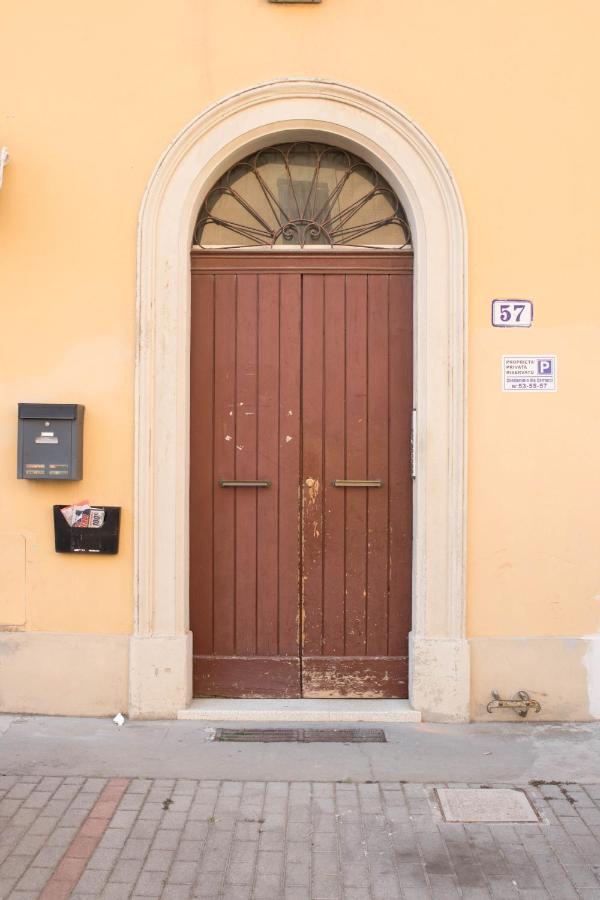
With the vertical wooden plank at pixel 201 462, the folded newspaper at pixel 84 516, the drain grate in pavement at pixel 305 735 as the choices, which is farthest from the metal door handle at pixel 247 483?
the drain grate in pavement at pixel 305 735

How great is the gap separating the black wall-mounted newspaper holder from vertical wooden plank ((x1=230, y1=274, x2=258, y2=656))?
2.61ft

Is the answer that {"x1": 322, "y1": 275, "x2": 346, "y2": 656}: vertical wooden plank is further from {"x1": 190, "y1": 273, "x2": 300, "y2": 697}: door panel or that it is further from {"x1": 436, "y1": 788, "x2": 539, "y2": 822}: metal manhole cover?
{"x1": 436, "y1": 788, "x2": 539, "y2": 822}: metal manhole cover

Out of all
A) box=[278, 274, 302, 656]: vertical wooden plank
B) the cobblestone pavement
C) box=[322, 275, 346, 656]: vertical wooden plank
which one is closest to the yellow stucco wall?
box=[322, 275, 346, 656]: vertical wooden plank

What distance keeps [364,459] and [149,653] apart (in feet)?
6.00

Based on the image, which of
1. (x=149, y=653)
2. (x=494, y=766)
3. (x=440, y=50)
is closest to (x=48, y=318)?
(x=149, y=653)

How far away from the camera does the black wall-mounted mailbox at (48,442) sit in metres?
5.08

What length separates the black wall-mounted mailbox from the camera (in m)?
5.08

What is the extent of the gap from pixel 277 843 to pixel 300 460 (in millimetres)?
2419

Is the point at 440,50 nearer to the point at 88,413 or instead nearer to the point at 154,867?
the point at 88,413

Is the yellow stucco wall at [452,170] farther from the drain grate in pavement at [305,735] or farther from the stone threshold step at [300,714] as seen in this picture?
the drain grate in pavement at [305,735]

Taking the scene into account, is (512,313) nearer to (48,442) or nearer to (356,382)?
(356,382)

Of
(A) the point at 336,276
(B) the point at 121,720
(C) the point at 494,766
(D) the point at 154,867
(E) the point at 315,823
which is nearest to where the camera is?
(D) the point at 154,867

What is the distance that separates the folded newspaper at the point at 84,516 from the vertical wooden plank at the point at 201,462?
60 cm

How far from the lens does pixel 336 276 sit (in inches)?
215
